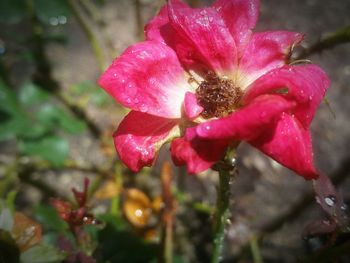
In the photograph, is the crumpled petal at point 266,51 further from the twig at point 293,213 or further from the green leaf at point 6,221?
the twig at point 293,213

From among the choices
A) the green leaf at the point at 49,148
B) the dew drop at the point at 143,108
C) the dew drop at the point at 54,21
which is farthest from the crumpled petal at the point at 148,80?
the dew drop at the point at 54,21

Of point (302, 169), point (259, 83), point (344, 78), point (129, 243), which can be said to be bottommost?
point (129, 243)

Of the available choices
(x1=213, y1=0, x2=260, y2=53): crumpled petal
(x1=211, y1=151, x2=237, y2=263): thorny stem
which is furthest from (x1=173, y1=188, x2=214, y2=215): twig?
(x1=213, y1=0, x2=260, y2=53): crumpled petal

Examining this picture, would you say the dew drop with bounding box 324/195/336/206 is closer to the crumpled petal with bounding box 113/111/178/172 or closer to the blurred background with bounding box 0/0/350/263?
the crumpled petal with bounding box 113/111/178/172

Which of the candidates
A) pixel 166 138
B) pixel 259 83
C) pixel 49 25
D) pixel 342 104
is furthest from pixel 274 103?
pixel 49 25

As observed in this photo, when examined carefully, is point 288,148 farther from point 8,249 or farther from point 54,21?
point 54,21

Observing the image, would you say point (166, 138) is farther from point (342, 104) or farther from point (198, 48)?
point (342, 104)
